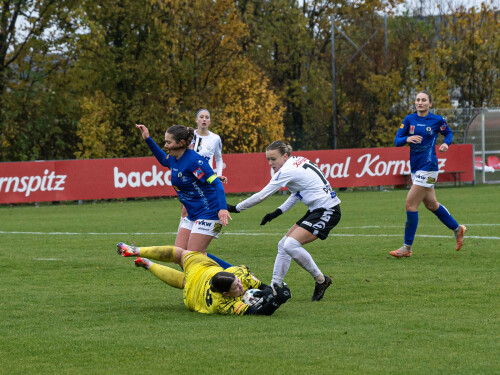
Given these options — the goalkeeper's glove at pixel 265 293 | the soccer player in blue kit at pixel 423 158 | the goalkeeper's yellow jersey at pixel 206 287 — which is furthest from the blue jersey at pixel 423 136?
the goalkeeper's glove at pixel 265 293

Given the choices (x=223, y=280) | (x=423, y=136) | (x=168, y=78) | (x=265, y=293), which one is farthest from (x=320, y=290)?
(x=168, y=78)

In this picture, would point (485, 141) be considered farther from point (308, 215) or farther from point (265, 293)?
point (265, 293)

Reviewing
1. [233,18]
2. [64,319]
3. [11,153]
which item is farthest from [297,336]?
[233,18]

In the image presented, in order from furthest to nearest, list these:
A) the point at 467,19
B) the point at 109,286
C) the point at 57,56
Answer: the point at 467,19
the point at 57,56
the point at 109,286

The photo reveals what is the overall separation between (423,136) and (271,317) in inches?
236

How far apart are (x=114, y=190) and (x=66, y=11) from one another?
40.6 feet

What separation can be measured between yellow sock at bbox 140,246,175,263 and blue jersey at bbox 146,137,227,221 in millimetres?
539

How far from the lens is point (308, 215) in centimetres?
920

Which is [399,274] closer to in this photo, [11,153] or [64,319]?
[64,319]

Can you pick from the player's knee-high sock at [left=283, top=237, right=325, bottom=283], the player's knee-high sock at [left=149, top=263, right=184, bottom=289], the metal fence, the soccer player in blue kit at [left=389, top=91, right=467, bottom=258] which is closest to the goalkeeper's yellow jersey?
the player's knee-high sock at [left=149, top=263, right=184, bottom=289]

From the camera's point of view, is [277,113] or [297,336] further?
[277,113]

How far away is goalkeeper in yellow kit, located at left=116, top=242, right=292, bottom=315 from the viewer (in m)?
7.80

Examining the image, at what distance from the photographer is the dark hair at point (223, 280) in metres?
7.75

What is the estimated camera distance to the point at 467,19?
1793 inches
